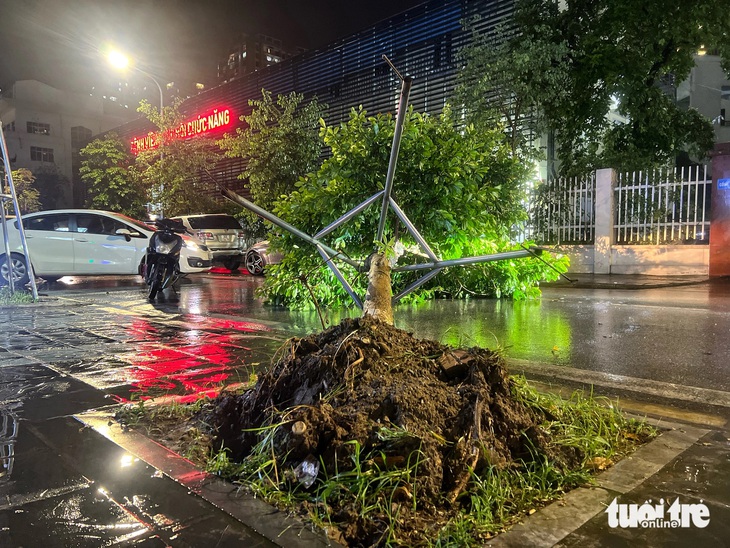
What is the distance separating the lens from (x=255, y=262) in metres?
17.3

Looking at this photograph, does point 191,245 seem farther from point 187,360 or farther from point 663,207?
point 663,207

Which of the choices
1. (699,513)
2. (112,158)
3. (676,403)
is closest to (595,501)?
(699,513)

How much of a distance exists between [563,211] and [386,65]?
8.64 metres

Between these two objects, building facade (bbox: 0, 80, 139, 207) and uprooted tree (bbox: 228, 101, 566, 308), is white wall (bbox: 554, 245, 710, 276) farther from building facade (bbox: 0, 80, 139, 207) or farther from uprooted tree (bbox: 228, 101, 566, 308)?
building facade (bbox: 0, 80, 139, 207)

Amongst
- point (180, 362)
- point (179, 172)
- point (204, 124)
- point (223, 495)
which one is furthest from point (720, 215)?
point (204, 124)

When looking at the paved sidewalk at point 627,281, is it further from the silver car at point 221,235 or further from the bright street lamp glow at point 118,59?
the bright street lamp glow at point 118,59

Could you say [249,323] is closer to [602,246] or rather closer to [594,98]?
[602,246]

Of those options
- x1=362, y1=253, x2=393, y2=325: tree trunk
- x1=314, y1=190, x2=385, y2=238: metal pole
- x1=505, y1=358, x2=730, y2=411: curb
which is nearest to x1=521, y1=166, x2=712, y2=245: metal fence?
x1=505, y1=358, x2=730, y2=411: curb

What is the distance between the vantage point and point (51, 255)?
1338cm

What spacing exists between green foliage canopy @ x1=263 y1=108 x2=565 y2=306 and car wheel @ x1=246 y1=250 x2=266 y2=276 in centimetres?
790

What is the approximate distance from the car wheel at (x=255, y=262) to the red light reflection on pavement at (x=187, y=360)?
933 cm

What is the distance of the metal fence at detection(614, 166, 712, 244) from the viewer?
13672 mm

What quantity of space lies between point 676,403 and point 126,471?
3.45 metres

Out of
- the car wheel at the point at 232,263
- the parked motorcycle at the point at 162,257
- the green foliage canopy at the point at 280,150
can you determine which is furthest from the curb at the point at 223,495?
the green foliage canopy at the point at 280,150
